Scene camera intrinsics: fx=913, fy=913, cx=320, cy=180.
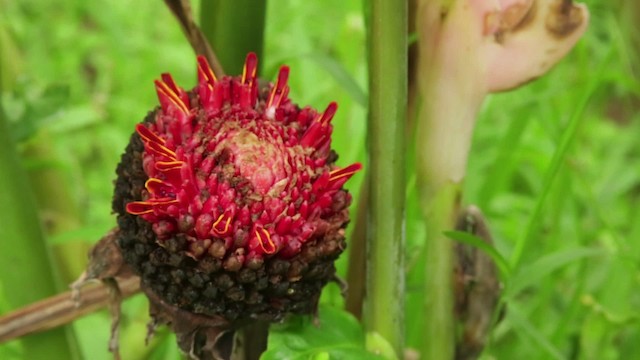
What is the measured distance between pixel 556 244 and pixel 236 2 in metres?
0.56

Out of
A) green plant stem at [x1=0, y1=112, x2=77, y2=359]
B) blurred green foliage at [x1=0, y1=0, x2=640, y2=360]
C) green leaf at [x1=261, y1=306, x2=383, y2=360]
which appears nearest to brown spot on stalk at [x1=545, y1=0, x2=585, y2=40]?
blurred green foliage at [x1=0, y1=0, x2=640, y2=360]

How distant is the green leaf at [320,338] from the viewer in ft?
1.49

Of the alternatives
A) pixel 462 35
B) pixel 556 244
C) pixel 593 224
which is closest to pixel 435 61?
pixel 462 35

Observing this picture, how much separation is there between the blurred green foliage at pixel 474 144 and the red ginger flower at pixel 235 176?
3.2 inches

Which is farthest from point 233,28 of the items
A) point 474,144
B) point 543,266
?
point 474,144

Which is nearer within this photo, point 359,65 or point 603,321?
point 603,321

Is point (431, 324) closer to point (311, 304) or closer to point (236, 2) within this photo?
point (311, 304)

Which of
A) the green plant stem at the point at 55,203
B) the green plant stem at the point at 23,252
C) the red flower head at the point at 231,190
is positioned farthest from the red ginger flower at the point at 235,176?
the green plant stem at the point at 55,203

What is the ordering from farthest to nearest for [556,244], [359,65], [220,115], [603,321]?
[359,65]
[556,244]
[603,321]
[220,115]

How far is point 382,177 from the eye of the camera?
463 mm

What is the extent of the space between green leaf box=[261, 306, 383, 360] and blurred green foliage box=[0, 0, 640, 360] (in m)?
0.01

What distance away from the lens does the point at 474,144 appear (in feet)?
3.81

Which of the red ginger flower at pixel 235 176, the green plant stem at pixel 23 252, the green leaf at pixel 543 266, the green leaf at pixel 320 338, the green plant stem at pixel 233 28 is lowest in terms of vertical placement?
the green leaf at pixel 543 266

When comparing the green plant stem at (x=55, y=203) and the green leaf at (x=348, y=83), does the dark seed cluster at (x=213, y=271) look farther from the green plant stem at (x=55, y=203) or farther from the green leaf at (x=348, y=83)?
the green plant stem at (x=55, y=203)
